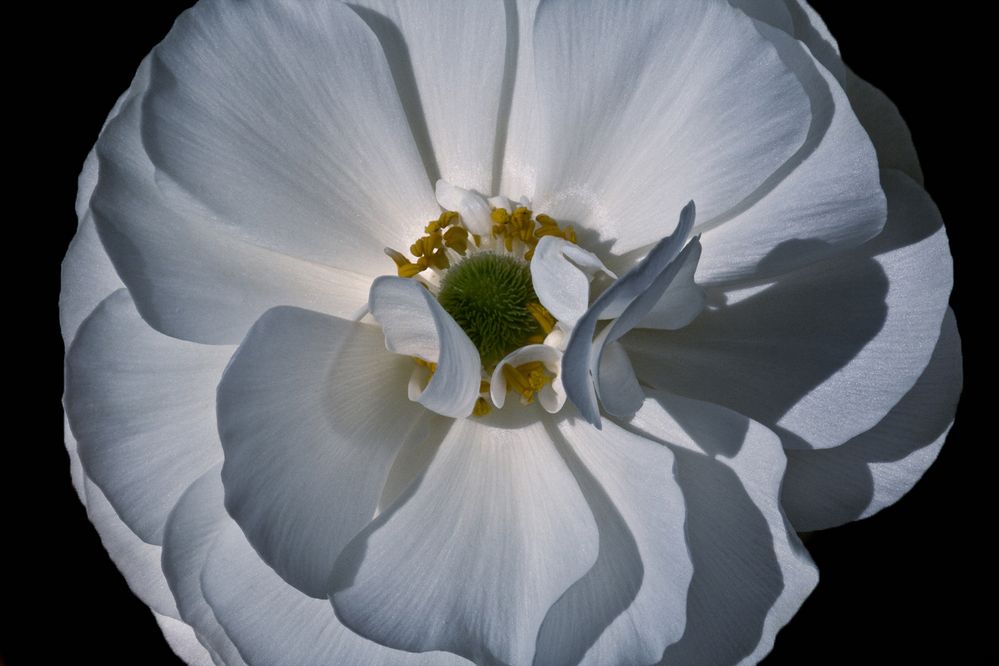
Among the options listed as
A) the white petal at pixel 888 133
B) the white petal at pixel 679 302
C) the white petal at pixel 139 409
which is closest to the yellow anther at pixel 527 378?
the white petal at pixel 679 302

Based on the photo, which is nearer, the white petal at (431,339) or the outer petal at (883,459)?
the white petal at (431,339)

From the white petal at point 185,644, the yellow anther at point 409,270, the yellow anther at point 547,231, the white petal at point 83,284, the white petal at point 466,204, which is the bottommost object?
the white petal at point 185,644

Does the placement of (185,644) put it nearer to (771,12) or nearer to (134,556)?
(134,556)

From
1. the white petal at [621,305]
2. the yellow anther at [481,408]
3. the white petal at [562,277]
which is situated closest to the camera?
the white petal at [621,305]

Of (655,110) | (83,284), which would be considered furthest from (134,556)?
(655,110)

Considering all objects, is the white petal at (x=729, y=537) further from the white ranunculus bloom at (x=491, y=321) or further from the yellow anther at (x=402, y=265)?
the yellow anther at (x=402, y=265)

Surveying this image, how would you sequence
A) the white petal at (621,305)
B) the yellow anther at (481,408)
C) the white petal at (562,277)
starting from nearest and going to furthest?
the white petal at (621,305) → the white petal at (562,277) → the yellow anther at (481,408)

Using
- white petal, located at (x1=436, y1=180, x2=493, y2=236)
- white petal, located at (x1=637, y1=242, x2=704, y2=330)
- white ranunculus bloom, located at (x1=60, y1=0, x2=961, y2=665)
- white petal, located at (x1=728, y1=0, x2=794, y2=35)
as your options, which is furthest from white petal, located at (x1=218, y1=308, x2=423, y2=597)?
white petal, located at (x1=728, y1=0, x2=794, y2=35)
